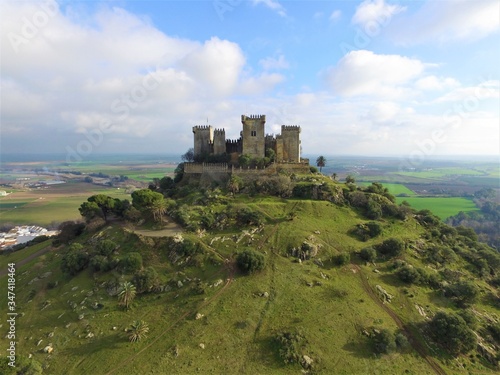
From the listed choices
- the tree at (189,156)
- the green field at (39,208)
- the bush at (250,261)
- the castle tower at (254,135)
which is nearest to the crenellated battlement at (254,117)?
the castle tower at (254,135)

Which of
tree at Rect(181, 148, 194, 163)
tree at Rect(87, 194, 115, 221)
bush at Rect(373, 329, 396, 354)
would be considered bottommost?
bush at Rect(373, 329, 396, 354)

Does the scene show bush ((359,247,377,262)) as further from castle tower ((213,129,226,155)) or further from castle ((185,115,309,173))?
castle tower ((213,129,226,155))

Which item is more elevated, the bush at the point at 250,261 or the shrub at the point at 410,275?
the bush at the point at 250,261

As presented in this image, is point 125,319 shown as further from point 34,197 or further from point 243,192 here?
point 34,197

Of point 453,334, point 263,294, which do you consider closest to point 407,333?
point 453,334

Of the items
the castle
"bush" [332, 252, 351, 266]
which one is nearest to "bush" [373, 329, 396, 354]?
"bush" [332, 252, 351, 266]

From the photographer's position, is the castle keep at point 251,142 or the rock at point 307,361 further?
the castle keep at point 251,142

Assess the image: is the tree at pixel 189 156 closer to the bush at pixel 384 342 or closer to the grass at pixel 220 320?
the grass at pixel 220 320
